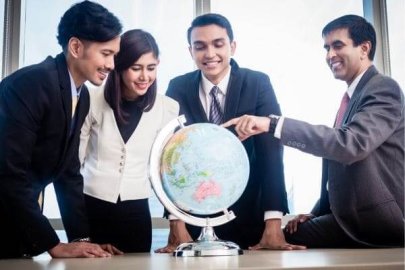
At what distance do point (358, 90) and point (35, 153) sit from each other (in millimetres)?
1358

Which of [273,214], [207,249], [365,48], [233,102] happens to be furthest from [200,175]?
[365,48]

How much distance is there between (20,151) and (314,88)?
8.47 feet

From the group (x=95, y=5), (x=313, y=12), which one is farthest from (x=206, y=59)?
(x=313, y=12)

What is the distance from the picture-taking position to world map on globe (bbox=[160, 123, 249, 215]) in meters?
1.35

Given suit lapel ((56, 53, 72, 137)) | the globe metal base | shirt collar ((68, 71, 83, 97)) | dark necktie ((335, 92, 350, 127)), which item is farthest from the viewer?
→ dark necktie ((335, 92, 350, 127))

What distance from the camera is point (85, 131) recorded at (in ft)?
6.46

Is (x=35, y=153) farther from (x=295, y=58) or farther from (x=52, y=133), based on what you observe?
(x=295, y=58)

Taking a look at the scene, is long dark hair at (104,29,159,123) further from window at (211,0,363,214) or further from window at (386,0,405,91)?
window at (386,0,405,91)

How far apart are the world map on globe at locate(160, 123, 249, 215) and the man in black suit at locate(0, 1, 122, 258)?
0.35 meters

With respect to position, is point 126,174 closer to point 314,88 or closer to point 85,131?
point 85,131

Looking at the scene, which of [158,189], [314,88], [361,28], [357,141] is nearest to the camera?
[158,189]

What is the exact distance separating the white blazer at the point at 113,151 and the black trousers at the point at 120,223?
0.16ft

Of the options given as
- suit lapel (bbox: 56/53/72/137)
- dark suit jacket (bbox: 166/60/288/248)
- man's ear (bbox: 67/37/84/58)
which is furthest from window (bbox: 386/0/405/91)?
suit lapel (bbox: 56/53/72/137)

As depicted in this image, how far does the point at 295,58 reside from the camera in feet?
11.7
